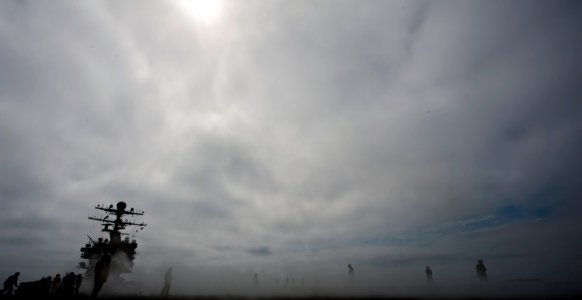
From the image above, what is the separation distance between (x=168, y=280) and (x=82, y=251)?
32.4 metres

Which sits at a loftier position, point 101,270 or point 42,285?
point 101,270

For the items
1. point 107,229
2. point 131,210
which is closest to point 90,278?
point 107,229

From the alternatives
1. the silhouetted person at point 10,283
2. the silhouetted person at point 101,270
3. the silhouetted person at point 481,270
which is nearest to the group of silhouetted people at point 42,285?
the silhouetted person at point 10,283

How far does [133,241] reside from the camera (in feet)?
157

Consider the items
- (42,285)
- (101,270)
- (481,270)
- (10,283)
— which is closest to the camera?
(101,270)

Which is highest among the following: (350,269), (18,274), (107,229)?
(107,229)

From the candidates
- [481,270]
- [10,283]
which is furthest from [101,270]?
[481,270]

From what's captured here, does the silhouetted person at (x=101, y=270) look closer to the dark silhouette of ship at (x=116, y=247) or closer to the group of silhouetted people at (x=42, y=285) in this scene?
the group of silhouetted people at (x=42, y=285)

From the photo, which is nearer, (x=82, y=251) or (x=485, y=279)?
(x=485, y=279)

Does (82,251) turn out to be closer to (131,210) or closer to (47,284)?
(131,210)

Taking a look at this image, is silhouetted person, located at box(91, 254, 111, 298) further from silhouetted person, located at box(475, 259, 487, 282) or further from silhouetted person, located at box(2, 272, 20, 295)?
silhouetted person, located at box(475, 259, 487, 282)

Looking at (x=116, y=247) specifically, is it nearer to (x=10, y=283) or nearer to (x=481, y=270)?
(x=10, y=283)

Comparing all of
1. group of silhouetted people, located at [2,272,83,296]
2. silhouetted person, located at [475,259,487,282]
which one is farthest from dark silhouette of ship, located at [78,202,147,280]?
silhouetted person, located at [475,259,487,282]

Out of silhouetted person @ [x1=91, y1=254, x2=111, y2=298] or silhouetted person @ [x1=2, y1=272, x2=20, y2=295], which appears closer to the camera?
silhouetted person @ [x1=91, y1=254, x2=111, y2=298]
